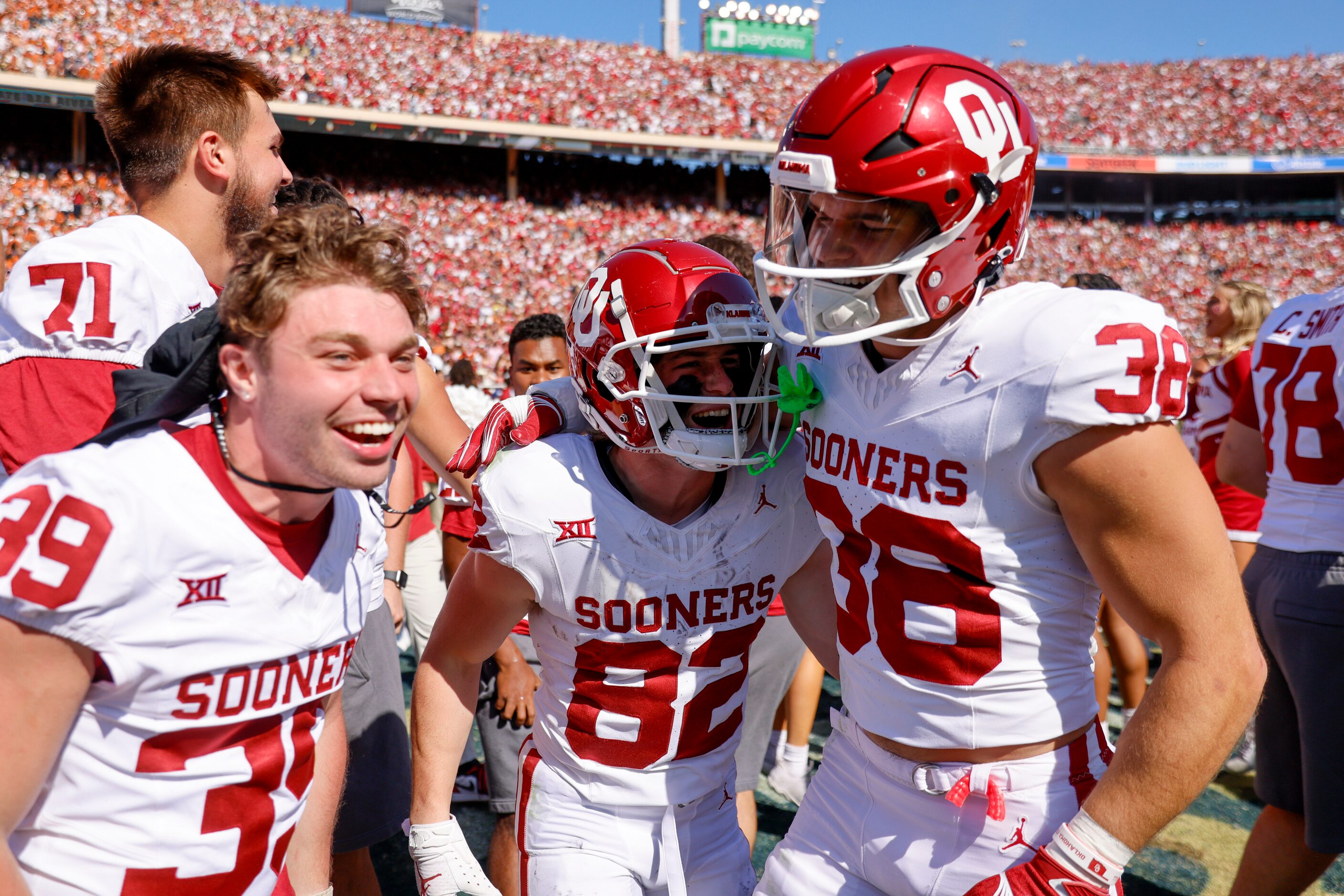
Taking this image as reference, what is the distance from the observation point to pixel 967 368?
163 cm

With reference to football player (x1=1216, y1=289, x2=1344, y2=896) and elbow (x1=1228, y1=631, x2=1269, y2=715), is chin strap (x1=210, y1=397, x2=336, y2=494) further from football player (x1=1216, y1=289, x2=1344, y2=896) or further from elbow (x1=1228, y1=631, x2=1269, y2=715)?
football player (x1=1216, y1=289, x2=1344, y2=896)

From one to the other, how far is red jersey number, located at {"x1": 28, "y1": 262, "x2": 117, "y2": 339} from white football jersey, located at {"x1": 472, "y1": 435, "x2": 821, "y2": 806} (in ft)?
2.95

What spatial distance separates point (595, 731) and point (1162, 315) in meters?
1.39

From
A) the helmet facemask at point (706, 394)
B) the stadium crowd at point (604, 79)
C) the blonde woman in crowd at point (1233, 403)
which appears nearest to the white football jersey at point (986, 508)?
the helmet facemask at point (706, 394)

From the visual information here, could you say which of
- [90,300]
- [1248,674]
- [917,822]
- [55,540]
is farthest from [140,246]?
[1248,674]

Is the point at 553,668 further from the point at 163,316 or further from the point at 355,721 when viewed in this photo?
the point at 163,316

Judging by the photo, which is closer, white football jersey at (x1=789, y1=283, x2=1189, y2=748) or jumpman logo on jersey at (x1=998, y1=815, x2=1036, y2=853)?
white football jersey at (x1=789, y1=283, x2=1189, y2=748)

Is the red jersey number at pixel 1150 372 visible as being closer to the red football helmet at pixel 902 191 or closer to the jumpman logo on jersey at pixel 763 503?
the red football helmet at pixel 902 191

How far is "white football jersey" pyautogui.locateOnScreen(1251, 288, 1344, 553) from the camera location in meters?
2.93

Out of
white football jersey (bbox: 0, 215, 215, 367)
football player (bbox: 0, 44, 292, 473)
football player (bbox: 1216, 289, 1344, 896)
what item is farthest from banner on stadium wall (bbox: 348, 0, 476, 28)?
football player (bbox: 1216, 289, 1344, 896)

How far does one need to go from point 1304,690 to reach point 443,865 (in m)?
2.50

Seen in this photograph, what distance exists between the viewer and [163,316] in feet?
7.28

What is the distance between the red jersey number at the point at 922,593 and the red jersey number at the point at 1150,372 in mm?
343

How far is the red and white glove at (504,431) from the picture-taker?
217 centimetres
